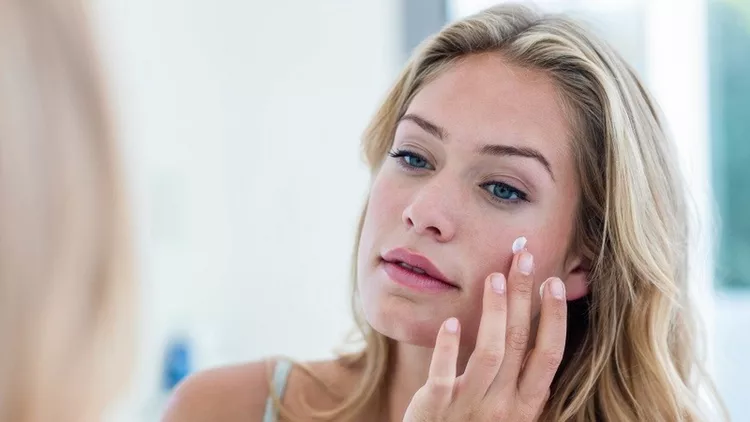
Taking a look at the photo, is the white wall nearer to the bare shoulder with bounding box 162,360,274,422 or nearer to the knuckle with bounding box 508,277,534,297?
the bare shoulder with bounding box 162,360,274,422

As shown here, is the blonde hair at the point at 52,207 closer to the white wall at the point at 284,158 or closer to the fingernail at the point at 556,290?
the fingernail at the point at 556,290

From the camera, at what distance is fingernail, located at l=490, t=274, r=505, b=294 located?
1026mm

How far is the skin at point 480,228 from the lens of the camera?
3.38 feet

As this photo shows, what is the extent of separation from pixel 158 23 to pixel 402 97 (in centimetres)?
87

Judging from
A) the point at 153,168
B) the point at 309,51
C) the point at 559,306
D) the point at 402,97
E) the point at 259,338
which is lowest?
the point at 259,338

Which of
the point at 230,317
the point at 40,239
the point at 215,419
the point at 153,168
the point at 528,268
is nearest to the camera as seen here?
the point at 40,239

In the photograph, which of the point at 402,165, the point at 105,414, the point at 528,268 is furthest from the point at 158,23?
the point at 105,414

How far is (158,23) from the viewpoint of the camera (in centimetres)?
189

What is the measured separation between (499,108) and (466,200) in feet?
0.41

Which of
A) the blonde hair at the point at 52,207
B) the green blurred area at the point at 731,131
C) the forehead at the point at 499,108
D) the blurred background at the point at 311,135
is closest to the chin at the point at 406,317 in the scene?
the forehead at the point at 499,108

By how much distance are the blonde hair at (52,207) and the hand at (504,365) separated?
1.94 ft

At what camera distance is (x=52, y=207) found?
417mm

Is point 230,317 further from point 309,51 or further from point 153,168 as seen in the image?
point 309,51

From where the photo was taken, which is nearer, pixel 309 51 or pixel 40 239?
pixel 40 239
